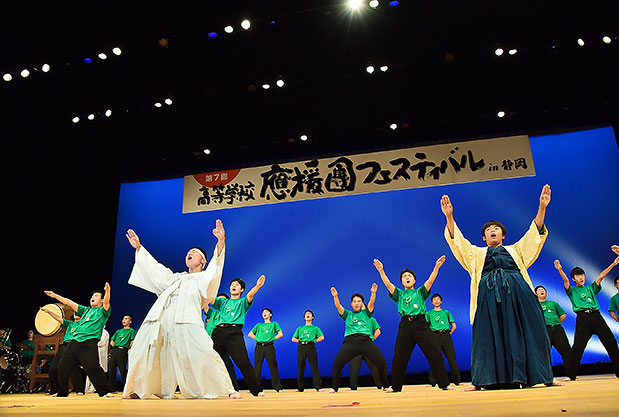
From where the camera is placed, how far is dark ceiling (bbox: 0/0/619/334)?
4.77m

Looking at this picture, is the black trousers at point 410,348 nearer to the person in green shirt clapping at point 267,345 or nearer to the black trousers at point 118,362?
the person in green shirt clapping at point 267,345

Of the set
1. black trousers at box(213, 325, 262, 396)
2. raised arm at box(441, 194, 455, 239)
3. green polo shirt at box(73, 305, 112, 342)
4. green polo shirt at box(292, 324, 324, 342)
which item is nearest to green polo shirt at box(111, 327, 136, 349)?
green polo shirt at box(73, 305, 112, 342)

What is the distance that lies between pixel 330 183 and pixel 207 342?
13.6 feet

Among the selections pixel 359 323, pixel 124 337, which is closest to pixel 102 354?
pixel 124 337

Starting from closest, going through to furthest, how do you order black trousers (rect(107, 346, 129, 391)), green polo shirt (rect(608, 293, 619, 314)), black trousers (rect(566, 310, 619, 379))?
1. black trousers (rect(566, 310, 619, 379))
2. green polo shirt (rect(608, 293, 619, 314))
3. black trousers (rect(107, 346, 129, 391))

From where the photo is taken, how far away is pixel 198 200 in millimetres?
7359

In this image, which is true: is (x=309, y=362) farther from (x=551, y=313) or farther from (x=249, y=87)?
(x=249, y=87)

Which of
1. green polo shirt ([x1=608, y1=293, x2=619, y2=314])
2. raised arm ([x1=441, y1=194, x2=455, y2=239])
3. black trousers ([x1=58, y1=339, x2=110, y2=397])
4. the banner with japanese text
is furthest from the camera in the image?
the banner with japanese text

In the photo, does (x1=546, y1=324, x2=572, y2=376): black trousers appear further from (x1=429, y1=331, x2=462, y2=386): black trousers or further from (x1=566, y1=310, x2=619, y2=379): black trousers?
(x1=429, y1=331, x2=462, y2=386): black trousers

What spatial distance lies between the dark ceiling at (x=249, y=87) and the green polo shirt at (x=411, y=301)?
289 cm

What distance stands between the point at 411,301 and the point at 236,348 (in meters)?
1.60

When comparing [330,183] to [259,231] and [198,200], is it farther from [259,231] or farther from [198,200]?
[198,200]

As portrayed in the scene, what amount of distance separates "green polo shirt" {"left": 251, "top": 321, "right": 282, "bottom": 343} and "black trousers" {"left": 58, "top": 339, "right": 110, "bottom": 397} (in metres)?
2.36

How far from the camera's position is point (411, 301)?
401cm
